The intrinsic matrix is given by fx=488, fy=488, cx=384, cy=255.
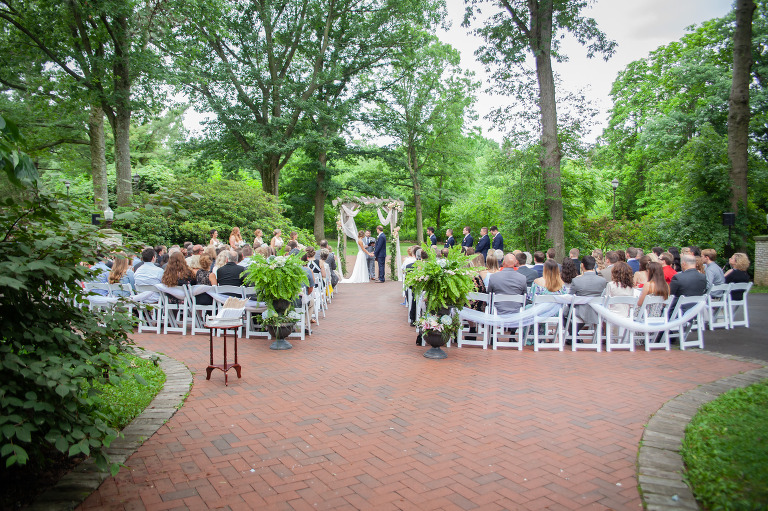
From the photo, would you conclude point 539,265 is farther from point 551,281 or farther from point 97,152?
point 97,152

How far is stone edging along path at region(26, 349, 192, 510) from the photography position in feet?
10.9

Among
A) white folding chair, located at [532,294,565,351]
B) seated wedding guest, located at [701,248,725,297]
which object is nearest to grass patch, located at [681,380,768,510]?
white folding chair, located at [532,294,565,351]

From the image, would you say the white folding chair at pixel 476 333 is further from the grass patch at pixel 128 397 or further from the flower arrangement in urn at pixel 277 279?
the grass patch at pixel 128 397

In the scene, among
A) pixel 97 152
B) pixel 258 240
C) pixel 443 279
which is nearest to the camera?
pixel 443 279

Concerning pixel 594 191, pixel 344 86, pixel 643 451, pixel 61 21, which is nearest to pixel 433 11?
pixel 344 86

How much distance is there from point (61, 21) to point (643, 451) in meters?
20.5

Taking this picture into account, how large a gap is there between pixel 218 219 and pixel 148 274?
9216 millimetres

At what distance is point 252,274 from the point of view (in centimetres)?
802

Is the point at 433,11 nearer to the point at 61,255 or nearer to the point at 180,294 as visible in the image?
the point at 180,294

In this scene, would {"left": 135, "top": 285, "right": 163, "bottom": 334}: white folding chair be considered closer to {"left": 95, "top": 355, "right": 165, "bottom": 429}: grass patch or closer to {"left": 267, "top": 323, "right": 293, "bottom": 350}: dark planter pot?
{"left": 267, "top": 323, "right": 293, "bottom": 350}: dark planter pot

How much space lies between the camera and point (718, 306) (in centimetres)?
965

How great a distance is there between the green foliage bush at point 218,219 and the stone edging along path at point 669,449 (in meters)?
13.8

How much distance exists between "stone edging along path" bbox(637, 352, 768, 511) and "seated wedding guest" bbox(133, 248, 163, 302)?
827 cm

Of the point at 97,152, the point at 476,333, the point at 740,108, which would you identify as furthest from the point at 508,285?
the point at 97,152
